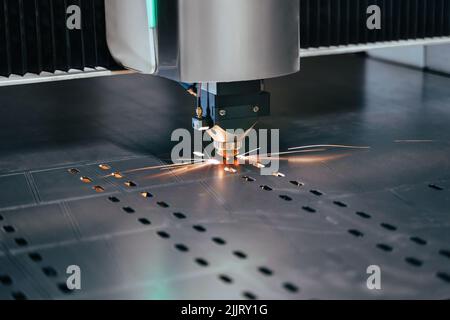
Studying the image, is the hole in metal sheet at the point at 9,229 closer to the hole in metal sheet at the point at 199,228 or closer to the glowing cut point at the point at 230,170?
the hole in metal sheet at the point at 199,228

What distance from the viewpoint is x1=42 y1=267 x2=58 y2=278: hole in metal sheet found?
1501mm

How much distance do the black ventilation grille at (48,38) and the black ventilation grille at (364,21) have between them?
67 cm

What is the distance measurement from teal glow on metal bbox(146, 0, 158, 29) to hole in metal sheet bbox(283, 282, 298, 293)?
0.80 meters

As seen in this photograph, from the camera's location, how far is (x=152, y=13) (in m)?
1.93

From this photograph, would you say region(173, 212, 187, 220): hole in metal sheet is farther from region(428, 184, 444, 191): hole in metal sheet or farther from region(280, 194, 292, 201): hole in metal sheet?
region(428, 184, 444, 191): hole in metal sheet

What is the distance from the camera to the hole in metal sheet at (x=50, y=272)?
1501mm

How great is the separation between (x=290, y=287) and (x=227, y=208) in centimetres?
44

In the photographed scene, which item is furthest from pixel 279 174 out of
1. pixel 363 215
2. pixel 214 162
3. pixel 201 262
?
pixel 201 262

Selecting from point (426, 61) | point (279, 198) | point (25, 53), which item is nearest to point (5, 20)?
point (25, 53)

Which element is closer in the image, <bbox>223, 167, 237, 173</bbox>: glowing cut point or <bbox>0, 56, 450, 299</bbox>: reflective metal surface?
<bbox>0, 56, 450, 299</bbox>: reflective metal surface

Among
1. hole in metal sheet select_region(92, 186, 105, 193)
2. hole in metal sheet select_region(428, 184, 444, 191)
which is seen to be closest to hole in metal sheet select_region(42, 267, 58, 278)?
hole in metal sheet select_region(92, 186, 105, 193)

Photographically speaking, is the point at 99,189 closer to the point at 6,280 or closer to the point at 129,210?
the point at 129,210
